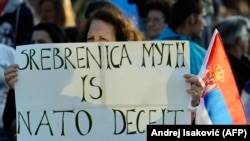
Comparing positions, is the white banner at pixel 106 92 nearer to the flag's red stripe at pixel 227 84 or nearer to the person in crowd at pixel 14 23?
the flag's red stripe at pixel 227 84

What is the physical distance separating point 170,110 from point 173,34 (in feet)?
9.58

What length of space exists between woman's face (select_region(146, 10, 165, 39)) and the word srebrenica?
3.80 metres

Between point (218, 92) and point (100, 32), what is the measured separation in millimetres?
790

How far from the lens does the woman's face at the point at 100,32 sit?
272 inches

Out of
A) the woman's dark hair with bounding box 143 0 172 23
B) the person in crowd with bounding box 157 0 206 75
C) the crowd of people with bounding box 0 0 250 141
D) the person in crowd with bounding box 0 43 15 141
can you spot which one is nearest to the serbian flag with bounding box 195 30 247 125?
the crowd of people with bounding box 0 0 250 141

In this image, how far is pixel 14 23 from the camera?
10156 mm

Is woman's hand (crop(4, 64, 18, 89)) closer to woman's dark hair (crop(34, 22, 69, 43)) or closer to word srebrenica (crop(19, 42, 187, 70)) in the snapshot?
word srebrenica (crop(19, 42, 187, 70))

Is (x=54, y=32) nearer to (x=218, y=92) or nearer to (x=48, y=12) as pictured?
(x=218, y=92)

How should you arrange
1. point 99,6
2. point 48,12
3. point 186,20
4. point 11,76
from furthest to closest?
point 48,12
point 186,20
point 99,6
point 11,76

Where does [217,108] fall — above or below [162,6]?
below

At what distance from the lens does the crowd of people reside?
7.08 m

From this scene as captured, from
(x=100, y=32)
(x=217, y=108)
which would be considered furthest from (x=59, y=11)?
(x=100, y=32)

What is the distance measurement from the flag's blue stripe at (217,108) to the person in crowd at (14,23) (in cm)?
311

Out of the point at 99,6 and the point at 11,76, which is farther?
the point at 99,6
